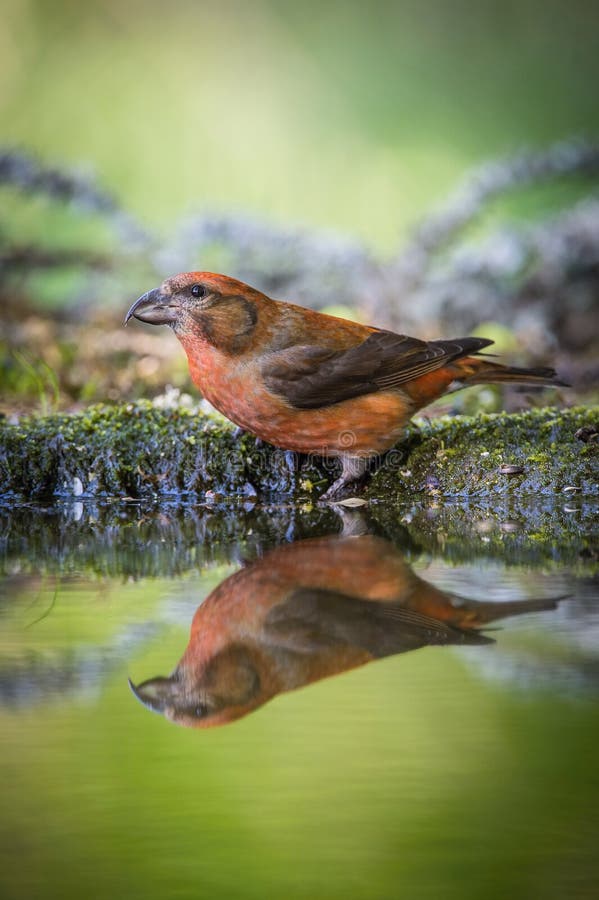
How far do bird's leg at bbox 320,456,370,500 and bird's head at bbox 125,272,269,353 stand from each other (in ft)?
2.69

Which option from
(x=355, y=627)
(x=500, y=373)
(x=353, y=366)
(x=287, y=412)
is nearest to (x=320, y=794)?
(x=355, y=627)

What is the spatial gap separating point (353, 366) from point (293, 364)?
1.03 ft

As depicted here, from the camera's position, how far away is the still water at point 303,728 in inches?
68.2

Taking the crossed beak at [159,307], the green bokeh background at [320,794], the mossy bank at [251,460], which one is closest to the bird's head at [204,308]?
the crossed beak at [159,307]

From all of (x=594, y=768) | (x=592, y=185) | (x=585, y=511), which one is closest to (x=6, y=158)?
(x=592, y=185)

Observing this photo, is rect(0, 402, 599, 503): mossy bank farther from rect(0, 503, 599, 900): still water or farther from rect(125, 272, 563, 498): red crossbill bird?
rect(0, 503, 599, 900): still water

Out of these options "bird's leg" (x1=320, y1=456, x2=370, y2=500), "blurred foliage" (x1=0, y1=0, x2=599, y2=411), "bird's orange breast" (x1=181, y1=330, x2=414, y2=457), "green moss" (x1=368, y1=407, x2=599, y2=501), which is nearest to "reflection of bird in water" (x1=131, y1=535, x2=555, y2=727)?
"bird's orange breast" (x1=181, y1=330, x2=414, y2=457)

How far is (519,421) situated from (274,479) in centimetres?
132

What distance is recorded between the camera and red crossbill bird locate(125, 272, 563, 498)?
5.04 metres

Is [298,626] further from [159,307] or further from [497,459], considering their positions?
[497,459]

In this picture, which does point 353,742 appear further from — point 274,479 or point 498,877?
point 274,479

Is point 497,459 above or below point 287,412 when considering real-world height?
below

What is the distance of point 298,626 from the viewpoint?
2980mm

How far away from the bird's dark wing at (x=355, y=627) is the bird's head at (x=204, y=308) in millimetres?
2088
